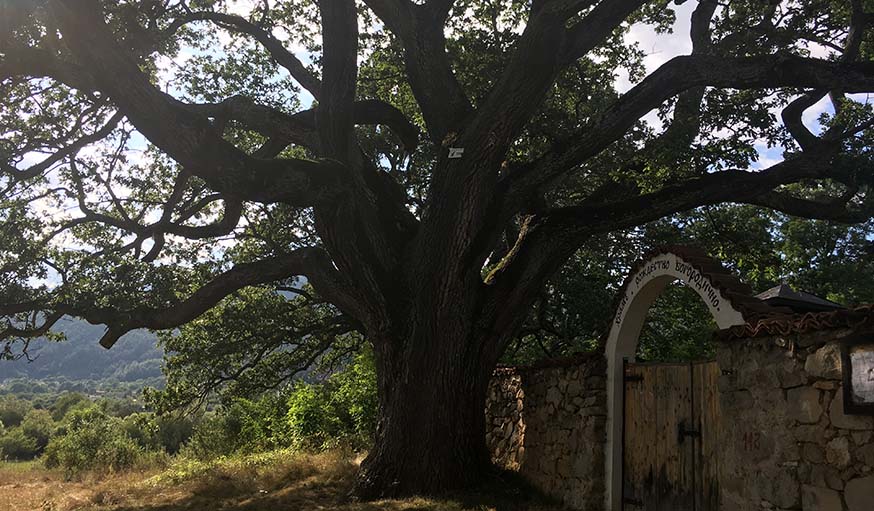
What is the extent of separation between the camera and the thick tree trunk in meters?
8.48

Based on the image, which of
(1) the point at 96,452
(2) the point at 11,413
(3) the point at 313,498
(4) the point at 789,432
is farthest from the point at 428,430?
(2) the point at 11,413

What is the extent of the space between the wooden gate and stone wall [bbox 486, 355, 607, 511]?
405 millimetres

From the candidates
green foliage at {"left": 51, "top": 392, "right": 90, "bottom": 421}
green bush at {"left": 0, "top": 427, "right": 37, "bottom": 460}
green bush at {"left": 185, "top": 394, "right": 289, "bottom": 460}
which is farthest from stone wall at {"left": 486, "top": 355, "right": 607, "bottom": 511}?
green foliage at {"left": 51, "top": 392, "right": 90, "bottom": 421}

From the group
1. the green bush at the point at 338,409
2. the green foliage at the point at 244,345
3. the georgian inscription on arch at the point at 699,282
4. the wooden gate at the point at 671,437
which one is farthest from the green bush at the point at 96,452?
the georgian inscription on arch at the point at 699,282

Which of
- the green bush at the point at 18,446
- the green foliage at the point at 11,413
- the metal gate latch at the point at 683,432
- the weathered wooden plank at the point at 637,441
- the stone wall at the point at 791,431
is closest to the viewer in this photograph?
the stone wall at the point at 791,431

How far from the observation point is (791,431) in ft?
15.1

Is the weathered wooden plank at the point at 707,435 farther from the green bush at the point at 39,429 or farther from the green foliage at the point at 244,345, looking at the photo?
the green bush at the point at 39,429

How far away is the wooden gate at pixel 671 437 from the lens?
19.7 ft

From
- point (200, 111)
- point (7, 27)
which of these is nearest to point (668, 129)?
point (200, 111)

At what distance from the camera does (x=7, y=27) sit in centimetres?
840

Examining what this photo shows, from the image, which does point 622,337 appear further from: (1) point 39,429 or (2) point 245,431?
(1) point 39,429

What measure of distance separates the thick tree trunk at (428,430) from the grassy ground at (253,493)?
373mm

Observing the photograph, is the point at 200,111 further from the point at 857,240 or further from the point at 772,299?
the point at 857,240

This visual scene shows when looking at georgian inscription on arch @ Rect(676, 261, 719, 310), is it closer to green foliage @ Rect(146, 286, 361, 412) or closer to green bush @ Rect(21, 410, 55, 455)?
green foliage @ Rect(146, 286, 361, 412)
